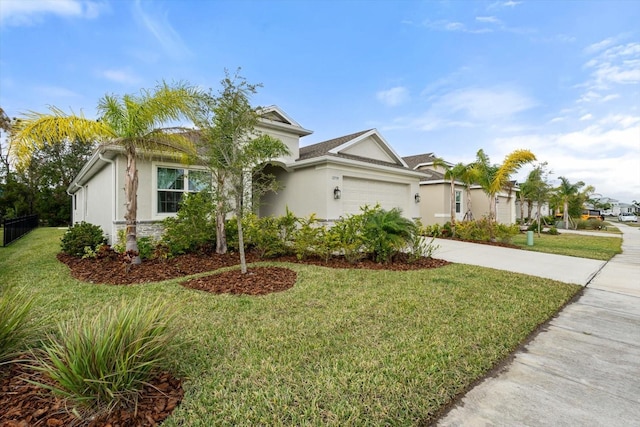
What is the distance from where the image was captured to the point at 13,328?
2793 mm

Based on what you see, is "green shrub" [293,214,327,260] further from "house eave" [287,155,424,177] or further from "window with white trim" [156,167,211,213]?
"window with white trim" [156,167,211,213]

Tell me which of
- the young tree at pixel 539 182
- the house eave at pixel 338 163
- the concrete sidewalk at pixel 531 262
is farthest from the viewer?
the young tree at pixel 539 182

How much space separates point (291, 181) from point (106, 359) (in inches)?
427

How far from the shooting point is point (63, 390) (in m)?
2.29

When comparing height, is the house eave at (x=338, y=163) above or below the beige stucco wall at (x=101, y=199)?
above

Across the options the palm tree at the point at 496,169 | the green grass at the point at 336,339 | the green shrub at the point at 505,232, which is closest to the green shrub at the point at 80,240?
the green grass at the point at 336,339

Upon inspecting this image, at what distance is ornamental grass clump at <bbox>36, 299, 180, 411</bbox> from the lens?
2258mm

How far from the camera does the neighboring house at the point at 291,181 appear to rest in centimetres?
961

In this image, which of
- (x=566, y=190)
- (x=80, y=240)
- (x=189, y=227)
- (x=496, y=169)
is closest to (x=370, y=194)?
(x=496, y=169)

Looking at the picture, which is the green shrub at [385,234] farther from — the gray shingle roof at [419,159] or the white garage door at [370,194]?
the gray shingle roof at [419,159]

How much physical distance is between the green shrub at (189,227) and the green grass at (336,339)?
9.08 ft

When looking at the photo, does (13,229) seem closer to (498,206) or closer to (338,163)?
(338,163)

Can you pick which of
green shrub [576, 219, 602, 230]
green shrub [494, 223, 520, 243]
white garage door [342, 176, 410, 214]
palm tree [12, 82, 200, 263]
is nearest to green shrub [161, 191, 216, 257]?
palm tree [12, 82, 200, 263]

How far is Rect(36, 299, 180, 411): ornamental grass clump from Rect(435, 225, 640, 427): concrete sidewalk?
8.11ft
